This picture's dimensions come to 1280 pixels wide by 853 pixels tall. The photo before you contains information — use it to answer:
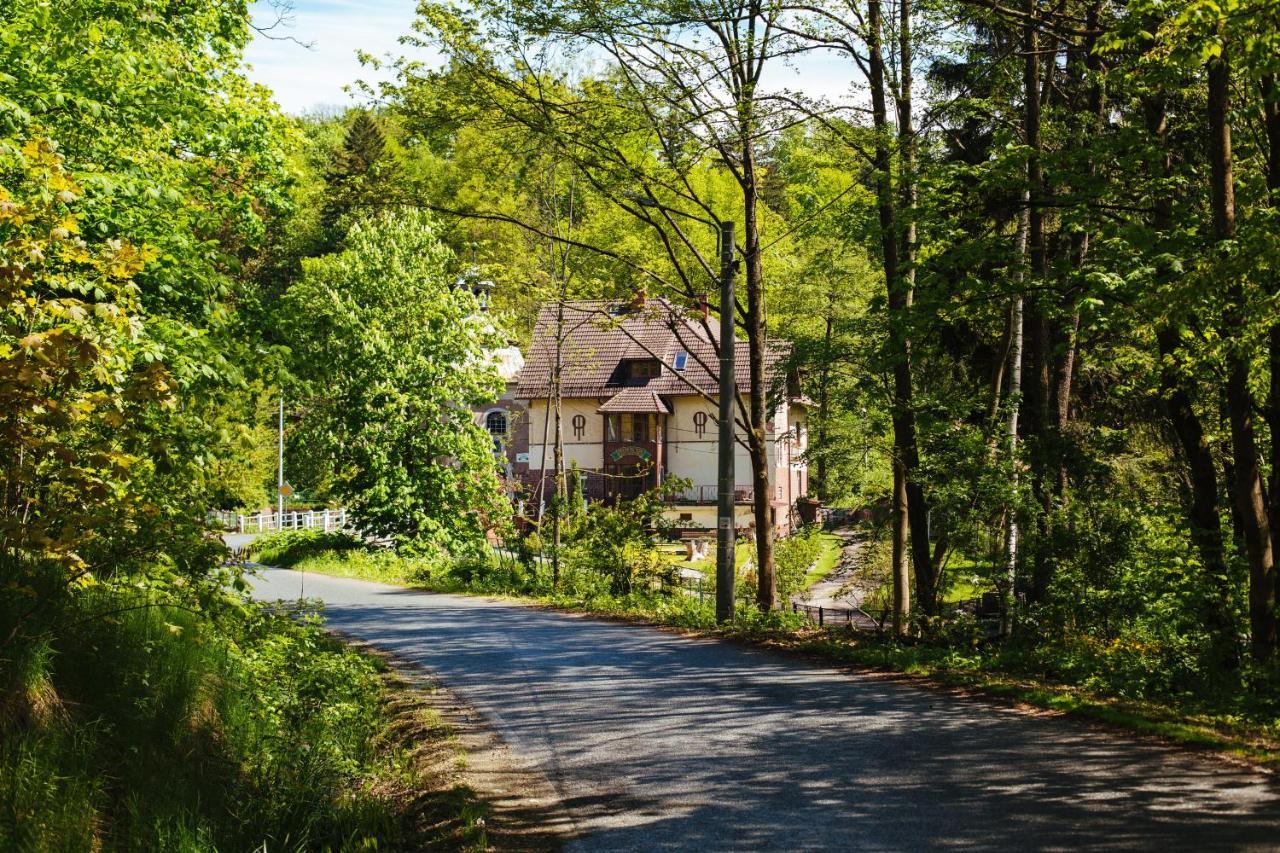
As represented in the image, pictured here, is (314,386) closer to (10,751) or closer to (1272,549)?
(10,751)

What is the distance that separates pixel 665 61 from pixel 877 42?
134 inches

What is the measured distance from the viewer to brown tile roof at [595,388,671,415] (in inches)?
1972

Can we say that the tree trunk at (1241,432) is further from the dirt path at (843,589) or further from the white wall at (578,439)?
the white wall at (578,439)

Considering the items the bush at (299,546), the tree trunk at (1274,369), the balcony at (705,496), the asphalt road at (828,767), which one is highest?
the tree trunk at (1274,369)

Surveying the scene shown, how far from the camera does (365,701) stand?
11852 millimetres

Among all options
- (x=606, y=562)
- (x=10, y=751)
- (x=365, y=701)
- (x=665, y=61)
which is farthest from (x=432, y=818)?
(x=606, y=562)

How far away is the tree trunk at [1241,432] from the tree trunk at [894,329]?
4.26m

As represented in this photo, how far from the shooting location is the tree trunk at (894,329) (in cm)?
1540

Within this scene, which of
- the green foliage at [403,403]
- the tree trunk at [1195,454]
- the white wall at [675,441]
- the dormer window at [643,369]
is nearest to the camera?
the tree trunk at [1195,454]

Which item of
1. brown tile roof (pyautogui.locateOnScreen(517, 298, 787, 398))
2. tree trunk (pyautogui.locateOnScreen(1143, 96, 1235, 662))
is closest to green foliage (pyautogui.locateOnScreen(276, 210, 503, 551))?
brown tile roof (pyautogui.locateOnScreen(517, 298, 787, 398))

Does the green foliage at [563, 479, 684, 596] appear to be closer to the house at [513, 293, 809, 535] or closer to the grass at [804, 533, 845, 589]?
the grass at [804, 533, 845, 589]

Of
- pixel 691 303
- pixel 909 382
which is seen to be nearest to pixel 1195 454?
pixel 909 382

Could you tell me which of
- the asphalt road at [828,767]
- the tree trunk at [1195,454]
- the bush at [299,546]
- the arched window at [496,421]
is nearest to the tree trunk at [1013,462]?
the tree trunk at [1195,454]

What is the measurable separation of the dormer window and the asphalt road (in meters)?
37.8
